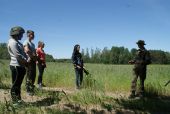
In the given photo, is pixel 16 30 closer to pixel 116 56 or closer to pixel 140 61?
pixel 140 61

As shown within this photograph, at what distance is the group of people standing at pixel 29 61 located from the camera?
9492mm

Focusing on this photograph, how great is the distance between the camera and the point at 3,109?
8.84 m

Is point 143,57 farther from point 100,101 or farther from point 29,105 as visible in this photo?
point 29,105

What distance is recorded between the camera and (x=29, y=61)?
36.7 feet

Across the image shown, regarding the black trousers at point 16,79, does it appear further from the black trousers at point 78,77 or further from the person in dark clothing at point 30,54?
the black trousers at point 78,77

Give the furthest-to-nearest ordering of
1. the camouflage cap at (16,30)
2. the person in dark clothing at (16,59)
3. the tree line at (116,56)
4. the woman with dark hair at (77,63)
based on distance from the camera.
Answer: the tree line at (116,56), the woman with dark hair at (77,63), the camouflage cap at (16,30), the person in dark clothing at (16,59)

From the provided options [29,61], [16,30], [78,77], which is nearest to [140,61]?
[78,77]

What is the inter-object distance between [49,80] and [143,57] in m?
5.48

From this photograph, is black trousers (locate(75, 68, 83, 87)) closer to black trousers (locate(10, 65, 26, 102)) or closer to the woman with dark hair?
the woman with dark hair

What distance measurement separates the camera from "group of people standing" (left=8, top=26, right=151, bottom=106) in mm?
9492

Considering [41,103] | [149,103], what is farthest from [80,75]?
[41,103]

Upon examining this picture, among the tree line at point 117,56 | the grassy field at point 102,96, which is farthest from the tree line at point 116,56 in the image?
the grassy field at point 102,96

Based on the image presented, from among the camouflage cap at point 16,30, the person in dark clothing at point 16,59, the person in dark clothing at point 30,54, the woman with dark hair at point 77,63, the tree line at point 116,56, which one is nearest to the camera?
the person in dark clothing at point 16,59

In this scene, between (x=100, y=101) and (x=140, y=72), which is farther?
(x=140, y=72)
